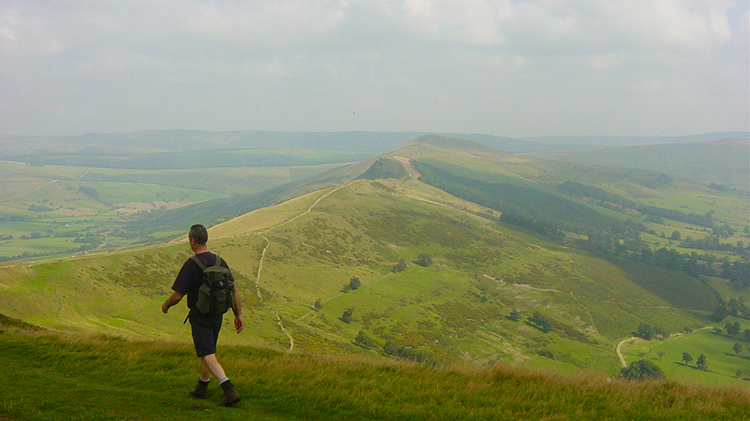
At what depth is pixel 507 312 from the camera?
462 feet

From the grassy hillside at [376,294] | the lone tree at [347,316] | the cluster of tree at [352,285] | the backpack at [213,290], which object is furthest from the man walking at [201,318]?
the cluster of tree at [352,285]

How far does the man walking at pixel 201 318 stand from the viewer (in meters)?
10.1

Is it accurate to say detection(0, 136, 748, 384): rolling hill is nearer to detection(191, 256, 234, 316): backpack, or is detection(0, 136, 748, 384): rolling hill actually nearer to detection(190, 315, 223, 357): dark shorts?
detection(190, 315, 223, 357): dark shorts

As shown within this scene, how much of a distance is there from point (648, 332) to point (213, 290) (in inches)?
6215

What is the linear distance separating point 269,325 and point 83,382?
67.4 metres

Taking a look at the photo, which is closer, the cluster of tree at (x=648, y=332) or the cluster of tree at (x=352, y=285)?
the cluster of tree at (x=352, y=285)

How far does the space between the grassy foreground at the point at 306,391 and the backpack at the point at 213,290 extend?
6.68ft

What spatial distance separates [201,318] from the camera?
34.4 ft

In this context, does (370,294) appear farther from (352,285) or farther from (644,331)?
(644,331)

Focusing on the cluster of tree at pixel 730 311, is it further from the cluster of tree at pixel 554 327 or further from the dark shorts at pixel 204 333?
the dark shorts at pixel 204 333

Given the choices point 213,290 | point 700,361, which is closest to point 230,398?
point 213,290

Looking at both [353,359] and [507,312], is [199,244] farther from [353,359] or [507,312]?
[507,312]

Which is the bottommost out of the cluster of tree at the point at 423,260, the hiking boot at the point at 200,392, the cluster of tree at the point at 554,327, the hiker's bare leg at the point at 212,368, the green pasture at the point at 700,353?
the green pasture at the point at 700,353

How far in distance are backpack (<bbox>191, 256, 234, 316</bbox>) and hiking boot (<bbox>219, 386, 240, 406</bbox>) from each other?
1705 millimetres
